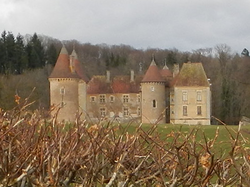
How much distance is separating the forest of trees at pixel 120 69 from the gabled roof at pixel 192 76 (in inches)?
361

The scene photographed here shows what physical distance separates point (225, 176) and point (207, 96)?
33292mm

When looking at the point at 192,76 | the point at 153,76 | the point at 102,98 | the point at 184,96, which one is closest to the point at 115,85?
the point at 102,98

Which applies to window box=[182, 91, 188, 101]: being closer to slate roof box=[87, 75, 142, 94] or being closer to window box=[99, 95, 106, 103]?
slate roof box=[87, 75, 142, 94]

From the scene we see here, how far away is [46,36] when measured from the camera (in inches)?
3440

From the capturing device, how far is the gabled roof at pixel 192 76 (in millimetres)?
35750

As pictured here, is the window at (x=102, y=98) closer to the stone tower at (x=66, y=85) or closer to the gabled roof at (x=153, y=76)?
the stone tower at (x=66, y=85)

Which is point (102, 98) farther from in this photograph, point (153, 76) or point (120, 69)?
point (120, 69)

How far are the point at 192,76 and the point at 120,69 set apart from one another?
76.6 ft

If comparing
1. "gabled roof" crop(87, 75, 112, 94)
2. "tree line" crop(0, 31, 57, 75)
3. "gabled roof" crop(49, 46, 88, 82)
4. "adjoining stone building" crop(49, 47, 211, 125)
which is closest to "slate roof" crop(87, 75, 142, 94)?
"gabled roof" crop(87, 75, 112, 94)

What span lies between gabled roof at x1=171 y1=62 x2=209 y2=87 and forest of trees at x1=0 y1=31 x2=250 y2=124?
9179 millimetres

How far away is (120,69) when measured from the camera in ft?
191

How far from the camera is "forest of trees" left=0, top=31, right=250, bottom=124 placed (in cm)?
4206

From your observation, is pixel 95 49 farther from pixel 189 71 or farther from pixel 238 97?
pixel 189 71

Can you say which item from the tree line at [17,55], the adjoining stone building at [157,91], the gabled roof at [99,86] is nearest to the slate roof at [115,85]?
the gabled roof at [99,86]
